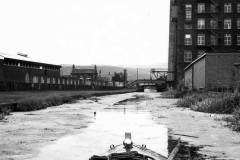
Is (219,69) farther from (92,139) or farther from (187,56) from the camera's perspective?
(92,139)

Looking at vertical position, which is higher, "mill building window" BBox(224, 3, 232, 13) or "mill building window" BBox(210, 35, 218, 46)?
"mill building window" BBox(224, 3, 232, 13)

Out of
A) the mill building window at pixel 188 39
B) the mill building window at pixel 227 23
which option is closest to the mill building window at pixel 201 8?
the mill building window at pixel 227 23

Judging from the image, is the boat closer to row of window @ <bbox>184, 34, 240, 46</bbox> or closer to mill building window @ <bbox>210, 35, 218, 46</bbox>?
row of window @ <bbox>184, 34, 240, 46</bbox>

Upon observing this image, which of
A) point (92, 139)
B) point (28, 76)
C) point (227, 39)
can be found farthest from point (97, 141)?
point (227, 39)

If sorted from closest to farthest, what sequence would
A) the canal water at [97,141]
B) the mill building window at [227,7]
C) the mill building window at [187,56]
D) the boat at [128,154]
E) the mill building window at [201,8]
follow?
the boat at [128,154], the canal water at [97,141], the mill building window at [187,56], the mill building window at [227,7], the mill building window at [201,8]

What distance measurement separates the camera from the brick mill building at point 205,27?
227 ft

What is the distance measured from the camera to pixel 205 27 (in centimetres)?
7000

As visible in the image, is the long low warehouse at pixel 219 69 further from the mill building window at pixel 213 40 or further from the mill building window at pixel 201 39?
the mill building window at pixel 213 40

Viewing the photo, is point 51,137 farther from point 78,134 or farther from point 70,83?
point 70,83

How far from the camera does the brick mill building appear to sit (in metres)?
69.2

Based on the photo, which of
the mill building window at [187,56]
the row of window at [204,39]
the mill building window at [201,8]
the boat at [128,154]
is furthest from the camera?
the mill building window at [201,8]

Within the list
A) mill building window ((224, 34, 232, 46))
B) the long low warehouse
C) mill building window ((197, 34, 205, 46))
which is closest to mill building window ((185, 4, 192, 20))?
mill building window ((197, 34, 205, 46))

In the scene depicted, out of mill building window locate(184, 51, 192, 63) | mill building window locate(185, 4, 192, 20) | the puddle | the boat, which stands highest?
mill building window locate(185, 4, 192, 20)

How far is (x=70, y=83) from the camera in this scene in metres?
64.3
